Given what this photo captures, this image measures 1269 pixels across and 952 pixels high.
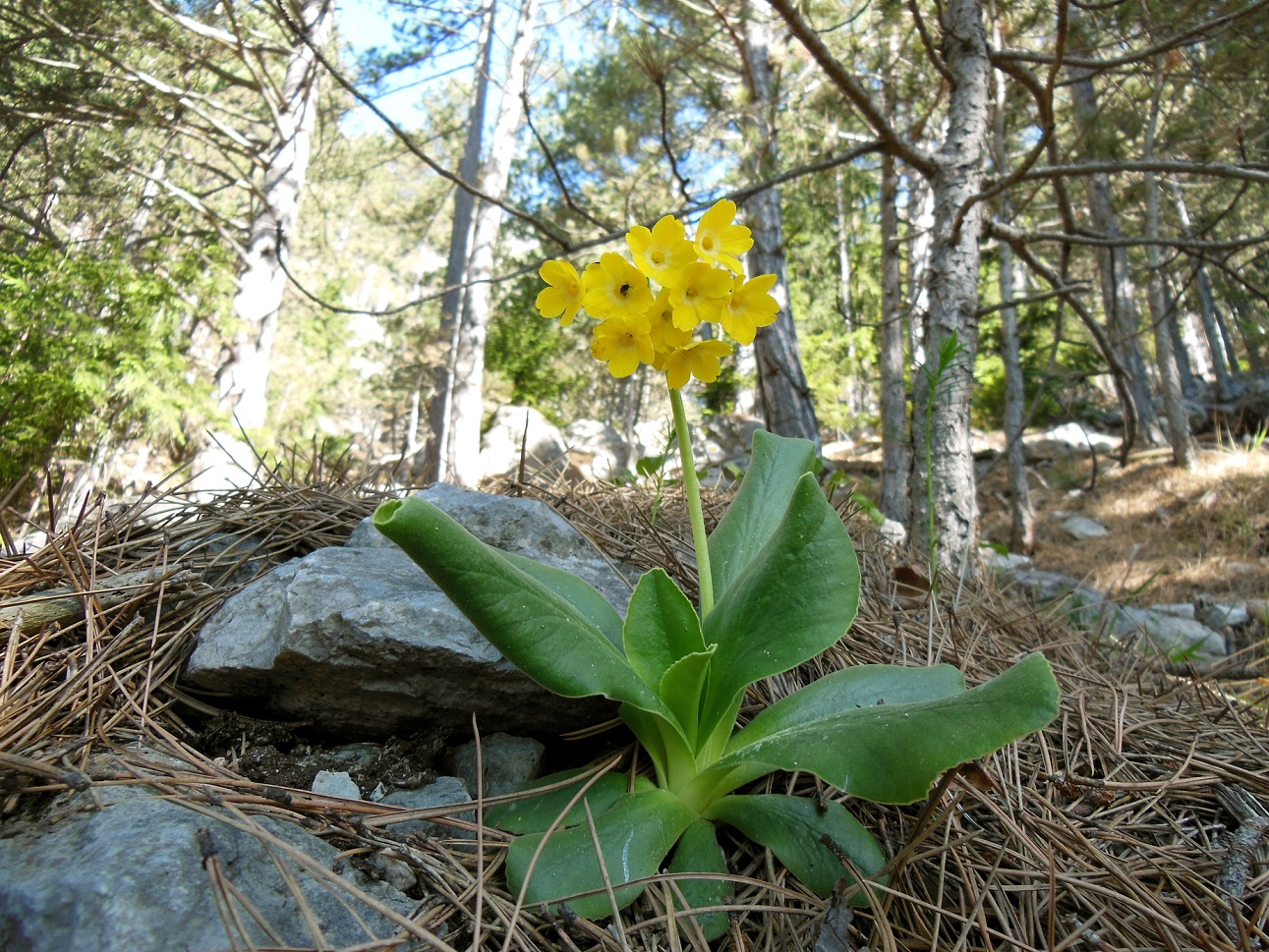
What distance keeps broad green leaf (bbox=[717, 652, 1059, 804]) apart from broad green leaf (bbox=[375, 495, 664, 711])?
0.25m

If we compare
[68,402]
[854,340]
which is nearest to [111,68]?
[68,402]

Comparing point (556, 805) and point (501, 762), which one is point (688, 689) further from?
point (501, 762)

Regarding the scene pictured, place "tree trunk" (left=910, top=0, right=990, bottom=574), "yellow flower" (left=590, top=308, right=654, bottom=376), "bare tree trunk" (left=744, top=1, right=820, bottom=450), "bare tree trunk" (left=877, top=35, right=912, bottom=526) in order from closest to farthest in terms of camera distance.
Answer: "yellow flower" (left=590, top=308, right=654, bottom=376) → "tree trunk" (left=910, top=0, right=990, bottom=574) → "bare tree trunk" (left=744, top=1, right=820, bottom=450) → "bare tree trunk" (left=877, top=35, right=912, bottom=526)

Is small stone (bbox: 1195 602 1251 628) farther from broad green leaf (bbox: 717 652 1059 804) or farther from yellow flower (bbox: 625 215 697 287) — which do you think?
yellow flower (bbox: 625 215 697 287)

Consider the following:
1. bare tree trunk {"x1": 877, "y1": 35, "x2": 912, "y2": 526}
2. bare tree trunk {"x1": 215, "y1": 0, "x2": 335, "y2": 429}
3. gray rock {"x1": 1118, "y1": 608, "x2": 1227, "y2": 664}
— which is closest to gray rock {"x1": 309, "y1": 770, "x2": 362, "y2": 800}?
gray rock {"x1": 1118, "y1": 608, "x2": 1227, "y2": 664}

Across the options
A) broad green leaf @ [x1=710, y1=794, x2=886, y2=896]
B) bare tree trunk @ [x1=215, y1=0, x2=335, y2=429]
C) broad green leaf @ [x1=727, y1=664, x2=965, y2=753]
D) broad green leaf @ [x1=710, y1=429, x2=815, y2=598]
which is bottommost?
broad green leaf @ [x1=710, y1=794, x2=886, y2=896]

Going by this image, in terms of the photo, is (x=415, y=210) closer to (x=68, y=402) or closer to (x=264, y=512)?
(x=68, y=402)

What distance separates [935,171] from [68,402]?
568 cm

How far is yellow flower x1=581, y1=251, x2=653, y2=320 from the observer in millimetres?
1132

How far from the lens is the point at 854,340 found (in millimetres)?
13328

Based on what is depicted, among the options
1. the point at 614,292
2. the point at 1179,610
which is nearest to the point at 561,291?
the point at 614,292

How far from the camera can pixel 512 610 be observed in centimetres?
95

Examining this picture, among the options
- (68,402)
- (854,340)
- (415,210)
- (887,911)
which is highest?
(415,210)

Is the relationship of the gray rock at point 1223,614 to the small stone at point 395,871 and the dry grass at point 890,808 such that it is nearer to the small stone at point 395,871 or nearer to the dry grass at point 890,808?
the dry grass at point 890,808
